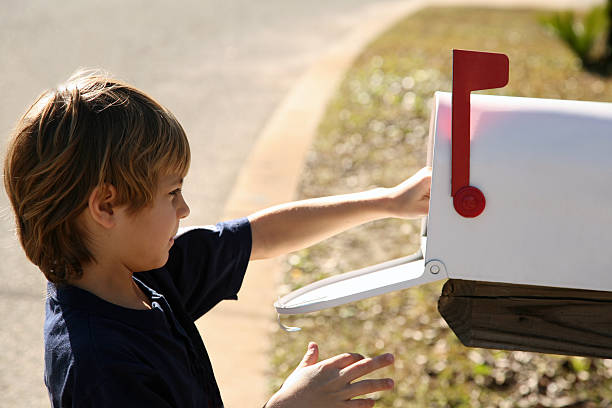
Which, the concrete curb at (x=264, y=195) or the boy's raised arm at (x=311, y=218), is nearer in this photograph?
the boy's raised arm at (x=311, y=218)

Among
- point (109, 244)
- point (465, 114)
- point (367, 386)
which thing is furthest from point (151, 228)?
point (465, 114)

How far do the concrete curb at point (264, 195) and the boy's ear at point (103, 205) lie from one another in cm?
206

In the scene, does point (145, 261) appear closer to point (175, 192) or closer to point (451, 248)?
point (175, 192)

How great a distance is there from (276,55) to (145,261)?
23.8 ft

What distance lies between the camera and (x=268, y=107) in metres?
7.07

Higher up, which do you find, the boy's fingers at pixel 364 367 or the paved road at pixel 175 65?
Result: the boy's fingers at pixel 364 367

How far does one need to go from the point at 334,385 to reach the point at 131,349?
1.20 feet

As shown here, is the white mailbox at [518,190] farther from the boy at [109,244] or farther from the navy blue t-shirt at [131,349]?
the navy blue t-shirt at [131,349]

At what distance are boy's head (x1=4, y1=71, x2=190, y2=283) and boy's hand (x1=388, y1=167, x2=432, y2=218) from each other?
517mm

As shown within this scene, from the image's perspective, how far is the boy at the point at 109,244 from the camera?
1.35 meters

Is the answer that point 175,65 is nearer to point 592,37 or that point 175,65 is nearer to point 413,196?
point 592,37

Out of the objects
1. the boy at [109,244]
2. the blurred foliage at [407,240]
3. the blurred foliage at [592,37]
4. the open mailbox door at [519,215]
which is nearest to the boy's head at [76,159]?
the boy at [109,244]

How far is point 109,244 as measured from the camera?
1.46m

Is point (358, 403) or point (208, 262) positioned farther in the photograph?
point (208, 262)
